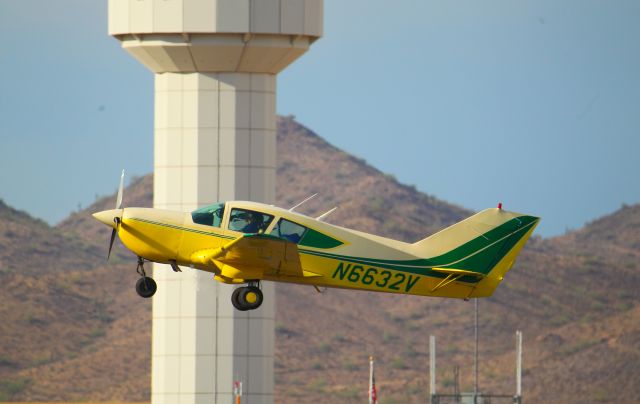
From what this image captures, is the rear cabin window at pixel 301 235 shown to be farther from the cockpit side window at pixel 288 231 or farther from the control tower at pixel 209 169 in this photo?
the control tower at pixel 209 169

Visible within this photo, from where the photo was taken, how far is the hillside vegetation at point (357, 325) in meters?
104

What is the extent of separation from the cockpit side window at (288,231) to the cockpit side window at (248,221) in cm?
25

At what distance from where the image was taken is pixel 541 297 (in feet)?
405

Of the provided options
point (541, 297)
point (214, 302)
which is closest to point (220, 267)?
point (214, 302)

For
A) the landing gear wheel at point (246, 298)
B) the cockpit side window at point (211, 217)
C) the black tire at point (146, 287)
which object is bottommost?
the landing gear wheel at point (246, 298)

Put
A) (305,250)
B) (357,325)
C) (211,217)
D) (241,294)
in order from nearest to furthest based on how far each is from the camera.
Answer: (241,294) < (211,217) < (305,250) < (357,325)

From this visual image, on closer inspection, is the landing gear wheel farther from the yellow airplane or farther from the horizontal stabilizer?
the horizontal stabilizer

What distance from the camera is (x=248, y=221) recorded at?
46.4m

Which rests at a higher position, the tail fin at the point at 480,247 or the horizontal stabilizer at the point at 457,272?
the tail fin at the point at 480,247

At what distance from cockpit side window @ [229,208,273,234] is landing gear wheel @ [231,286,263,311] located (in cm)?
132

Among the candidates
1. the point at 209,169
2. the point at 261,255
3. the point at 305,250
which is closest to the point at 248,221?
the point at 261,255

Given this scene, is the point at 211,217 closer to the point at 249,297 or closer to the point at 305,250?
the point at 249,297

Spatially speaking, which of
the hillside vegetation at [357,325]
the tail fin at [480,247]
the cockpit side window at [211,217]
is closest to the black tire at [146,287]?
the cockpit side window at [211,217]

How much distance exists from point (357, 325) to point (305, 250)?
234 feet
